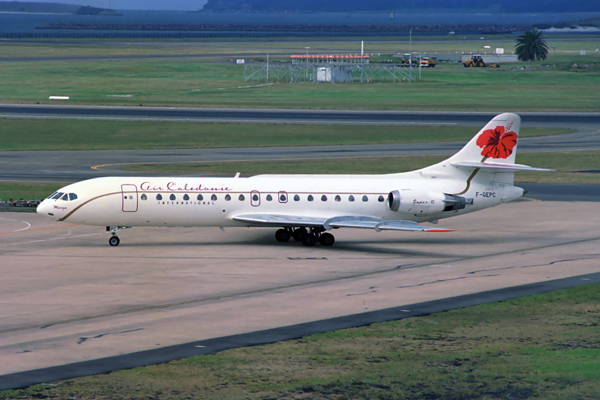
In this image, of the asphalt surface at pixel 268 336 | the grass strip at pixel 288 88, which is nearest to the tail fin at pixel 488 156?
the asphalt surface at pixel 268 336

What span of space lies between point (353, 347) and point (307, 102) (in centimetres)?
9959

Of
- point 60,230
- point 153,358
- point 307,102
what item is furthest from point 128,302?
point 307,102

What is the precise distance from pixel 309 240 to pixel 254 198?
3693 mm

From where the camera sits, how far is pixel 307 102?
398 ft

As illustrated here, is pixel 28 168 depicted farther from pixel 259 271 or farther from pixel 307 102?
pixel 307 102

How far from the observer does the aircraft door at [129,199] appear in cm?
3978

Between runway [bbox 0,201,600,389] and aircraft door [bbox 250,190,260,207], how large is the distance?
2361mm

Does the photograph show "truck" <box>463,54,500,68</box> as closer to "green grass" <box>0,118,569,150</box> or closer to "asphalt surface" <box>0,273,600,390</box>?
"green grass" <box>0,118,569,150</box>

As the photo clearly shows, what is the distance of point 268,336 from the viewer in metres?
24.7

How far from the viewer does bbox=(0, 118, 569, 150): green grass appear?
83.3 m

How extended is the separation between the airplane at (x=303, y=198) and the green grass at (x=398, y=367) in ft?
45.3

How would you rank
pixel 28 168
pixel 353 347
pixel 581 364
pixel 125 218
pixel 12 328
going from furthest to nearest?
pixel 28 168 → pixel 125 218 → pixel 12 328 → pixel 353 347 → pixel 581 364

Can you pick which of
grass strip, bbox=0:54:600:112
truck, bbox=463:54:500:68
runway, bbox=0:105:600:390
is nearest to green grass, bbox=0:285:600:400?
runway, bbox=0:105:600:390

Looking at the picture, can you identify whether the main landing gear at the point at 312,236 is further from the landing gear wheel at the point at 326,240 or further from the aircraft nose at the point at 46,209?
the aircraft nose at the point at 46,209
